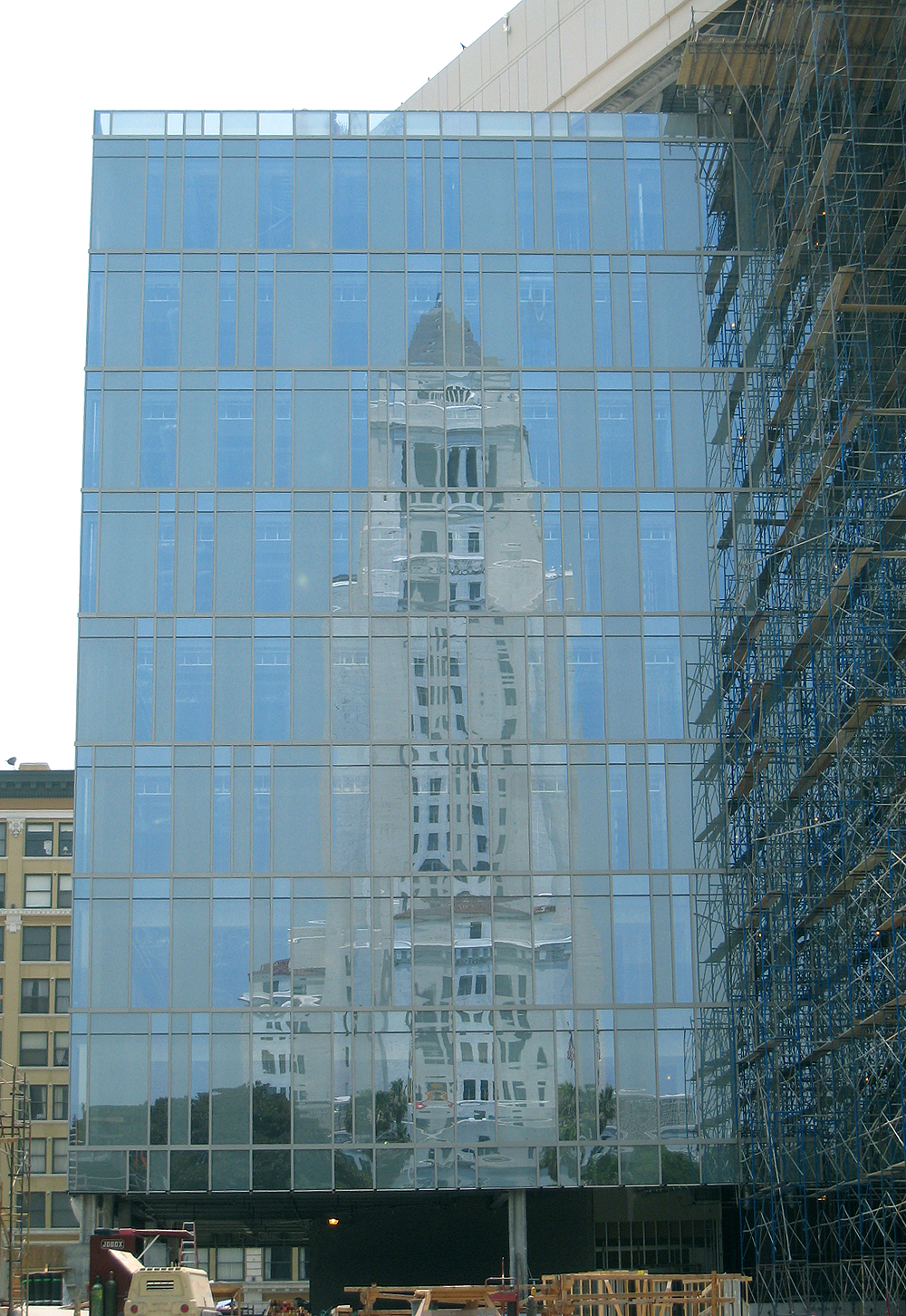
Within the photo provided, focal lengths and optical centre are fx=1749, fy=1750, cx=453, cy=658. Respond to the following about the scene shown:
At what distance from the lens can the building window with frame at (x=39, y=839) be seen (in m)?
97.2

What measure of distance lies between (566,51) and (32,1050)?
59586mm

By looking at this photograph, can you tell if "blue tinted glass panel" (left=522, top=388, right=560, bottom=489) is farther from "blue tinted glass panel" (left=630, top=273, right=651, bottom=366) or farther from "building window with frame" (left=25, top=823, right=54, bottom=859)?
"building window with frame" (left=25, top=823, right=54, bottom=859)

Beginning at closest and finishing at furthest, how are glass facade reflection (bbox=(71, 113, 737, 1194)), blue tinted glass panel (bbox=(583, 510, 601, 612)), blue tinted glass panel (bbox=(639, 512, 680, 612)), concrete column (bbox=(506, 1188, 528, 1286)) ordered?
1. concrete column (bbox=(506, 1188, 528, 1286))
2. glass facade reflection (bbox=(71, 113, 737, 1194))
3. blue tinted glass panel (bbox=(583, 510, 601, 612))
4. blue tinted glass panel (bbox=(639, 512, 680, 612))

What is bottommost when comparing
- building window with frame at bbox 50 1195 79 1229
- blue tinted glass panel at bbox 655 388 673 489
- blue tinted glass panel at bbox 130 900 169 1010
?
building window with frame at bbox 50 1195 79 1229

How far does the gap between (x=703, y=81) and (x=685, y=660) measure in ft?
60.4

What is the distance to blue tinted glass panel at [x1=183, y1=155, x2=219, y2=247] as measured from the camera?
5503 cm

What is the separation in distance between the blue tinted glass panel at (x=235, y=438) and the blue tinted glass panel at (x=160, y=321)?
2.10 meters

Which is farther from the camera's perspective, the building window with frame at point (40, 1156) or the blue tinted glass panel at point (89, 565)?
the building window with frame at point (40, 1156)

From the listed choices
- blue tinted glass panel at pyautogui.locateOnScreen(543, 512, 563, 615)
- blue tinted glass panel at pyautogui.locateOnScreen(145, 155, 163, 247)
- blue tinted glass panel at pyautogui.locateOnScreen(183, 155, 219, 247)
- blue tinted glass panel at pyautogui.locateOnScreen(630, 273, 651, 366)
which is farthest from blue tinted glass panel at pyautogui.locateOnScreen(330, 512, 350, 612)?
blue tinted glass panel at pyautogui.locateOnScreen(145, 155, 163, 247)

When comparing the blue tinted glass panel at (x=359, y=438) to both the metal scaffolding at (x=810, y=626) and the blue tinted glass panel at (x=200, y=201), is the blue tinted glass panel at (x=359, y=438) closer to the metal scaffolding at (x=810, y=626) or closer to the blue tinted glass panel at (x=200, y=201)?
the blue tinted glass panel at (x=200, y=201)

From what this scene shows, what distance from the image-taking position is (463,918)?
50.0 m

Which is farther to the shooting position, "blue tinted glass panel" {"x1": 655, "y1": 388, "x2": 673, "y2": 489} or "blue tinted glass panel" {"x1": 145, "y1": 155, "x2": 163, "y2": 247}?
"blue tinted glass panel" {"x1": 145, "y1": 155, "x2": 163, "y2": 247}

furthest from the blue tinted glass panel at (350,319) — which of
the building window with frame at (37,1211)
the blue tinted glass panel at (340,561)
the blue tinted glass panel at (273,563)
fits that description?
the building window with frame at (37,1211)

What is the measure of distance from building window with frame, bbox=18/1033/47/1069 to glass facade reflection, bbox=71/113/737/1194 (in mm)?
47279
